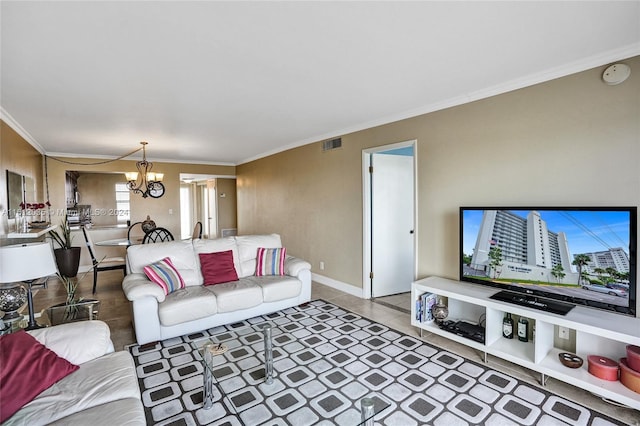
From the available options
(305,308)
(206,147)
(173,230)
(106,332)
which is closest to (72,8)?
(106,332)

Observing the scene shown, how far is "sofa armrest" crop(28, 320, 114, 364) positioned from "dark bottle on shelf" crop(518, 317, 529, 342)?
3134 mm

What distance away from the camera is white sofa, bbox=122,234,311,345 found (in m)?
2.95

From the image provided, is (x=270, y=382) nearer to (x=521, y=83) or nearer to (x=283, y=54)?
(x=283, y=54)

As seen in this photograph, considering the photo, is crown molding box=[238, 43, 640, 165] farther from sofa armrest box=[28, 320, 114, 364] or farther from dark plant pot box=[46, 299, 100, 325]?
dark plant pot box=[46, 299, 100, 325]

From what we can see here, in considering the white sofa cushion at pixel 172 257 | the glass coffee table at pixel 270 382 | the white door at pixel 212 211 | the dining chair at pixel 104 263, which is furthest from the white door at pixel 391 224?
the white door at pixel 212 211

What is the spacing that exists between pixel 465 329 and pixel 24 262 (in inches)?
139

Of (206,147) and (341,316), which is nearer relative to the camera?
(341,316)

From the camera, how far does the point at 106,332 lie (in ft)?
6.57

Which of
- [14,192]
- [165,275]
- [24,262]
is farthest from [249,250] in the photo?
[14,192]

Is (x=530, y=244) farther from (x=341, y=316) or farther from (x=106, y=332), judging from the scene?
(x=106, y=332)

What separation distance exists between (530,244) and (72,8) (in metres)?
3.47

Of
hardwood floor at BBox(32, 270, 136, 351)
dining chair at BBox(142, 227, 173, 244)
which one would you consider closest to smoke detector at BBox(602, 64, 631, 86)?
hardwood floor at BBox(32, 270, 136, 351)

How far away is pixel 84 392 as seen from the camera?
154 cm

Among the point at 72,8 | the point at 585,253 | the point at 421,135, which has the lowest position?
the point at 585,253
